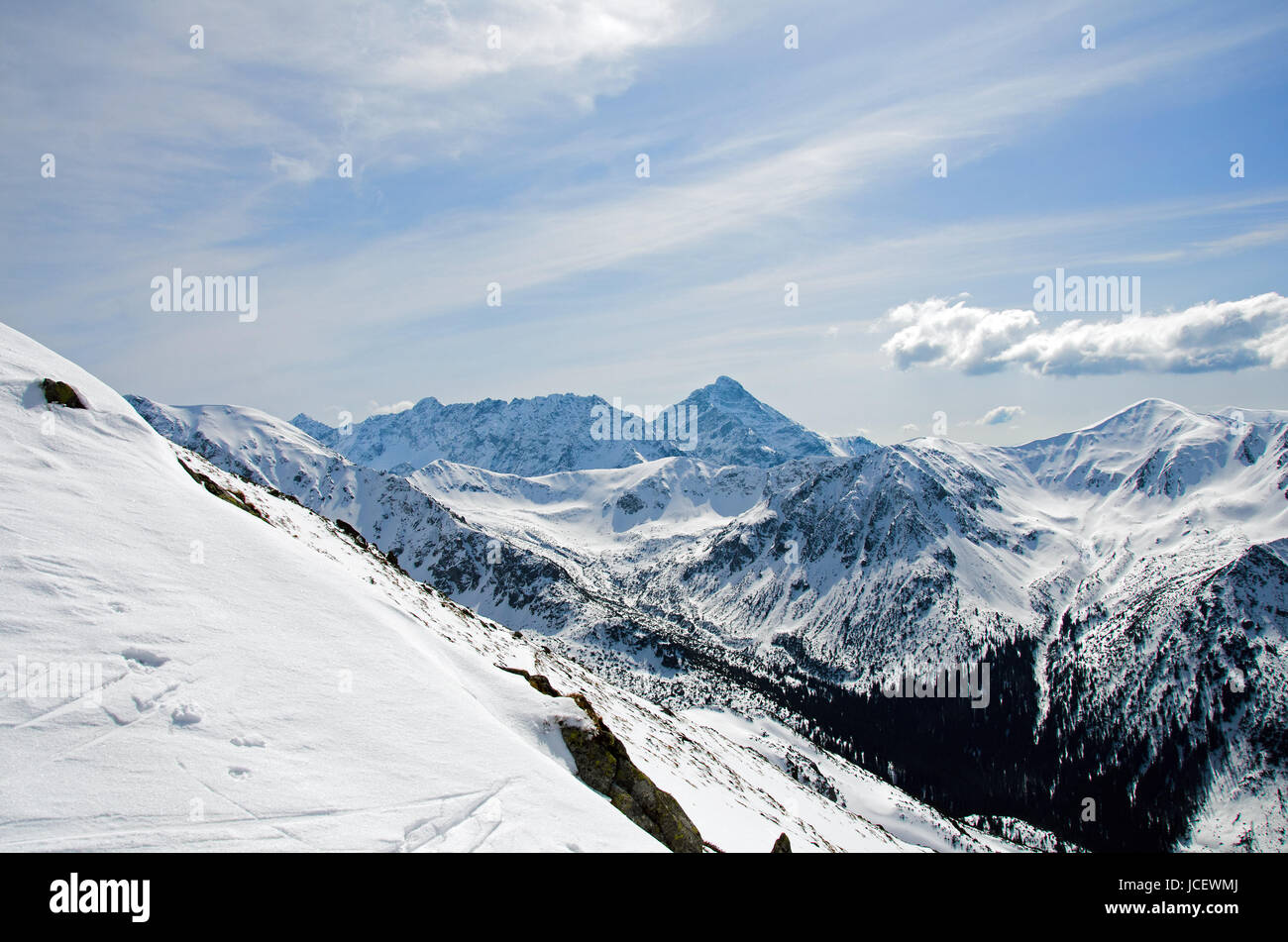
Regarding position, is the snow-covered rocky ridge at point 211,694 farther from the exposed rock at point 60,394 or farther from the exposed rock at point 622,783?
the exposed rock at point 622,783

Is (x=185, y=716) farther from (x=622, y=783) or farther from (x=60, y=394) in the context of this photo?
(x=60, y=394)

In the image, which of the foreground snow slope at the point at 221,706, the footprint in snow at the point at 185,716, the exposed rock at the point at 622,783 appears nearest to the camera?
the foreground snow slope at the point at 221,706

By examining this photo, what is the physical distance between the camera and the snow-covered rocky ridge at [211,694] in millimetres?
11172

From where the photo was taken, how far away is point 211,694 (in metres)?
14.4

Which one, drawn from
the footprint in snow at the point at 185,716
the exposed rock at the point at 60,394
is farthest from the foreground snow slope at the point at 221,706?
the exposed rock at the point at 60,394

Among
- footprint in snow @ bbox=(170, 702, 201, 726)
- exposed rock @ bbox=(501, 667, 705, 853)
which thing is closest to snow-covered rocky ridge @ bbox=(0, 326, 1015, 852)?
footprint in snow @ bbox=(170, 702, 201, 726)

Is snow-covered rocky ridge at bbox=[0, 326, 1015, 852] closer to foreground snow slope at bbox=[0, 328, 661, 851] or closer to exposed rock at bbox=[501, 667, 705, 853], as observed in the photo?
foreground snow slope at bbox=[0, 328, 661, 851]

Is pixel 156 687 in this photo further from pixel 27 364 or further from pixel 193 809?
pixel 27 364
